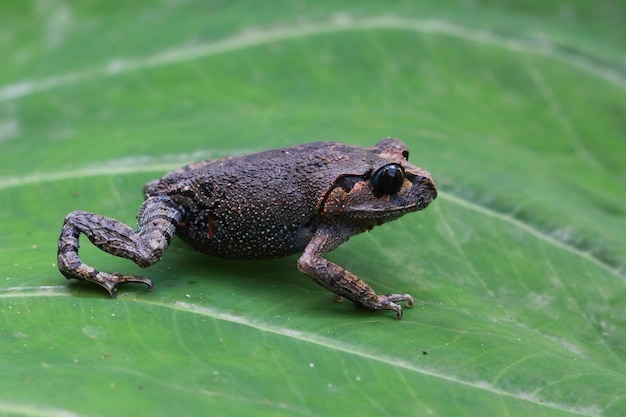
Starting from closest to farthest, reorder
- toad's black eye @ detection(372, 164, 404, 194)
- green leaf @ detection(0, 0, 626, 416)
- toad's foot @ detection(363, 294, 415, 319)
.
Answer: green leaf @ detection(0, 0, 626, 416) < toad's foot @ detection(363, 294, 415, 319) < toad's black eye @ detection(372, 164, 404, 194)

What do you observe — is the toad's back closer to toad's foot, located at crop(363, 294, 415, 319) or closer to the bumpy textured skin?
the bumpy textured skin

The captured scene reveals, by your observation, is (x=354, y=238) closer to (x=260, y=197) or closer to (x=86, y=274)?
(x=260, y=197)

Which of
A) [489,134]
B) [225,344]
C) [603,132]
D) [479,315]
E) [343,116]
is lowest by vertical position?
[225,344]

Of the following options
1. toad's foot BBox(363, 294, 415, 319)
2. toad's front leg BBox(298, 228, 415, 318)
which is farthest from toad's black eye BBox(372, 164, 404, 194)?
toad's foot BBox(363, 294, 415, 319)

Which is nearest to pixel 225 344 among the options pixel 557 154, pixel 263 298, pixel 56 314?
pixel 263 298

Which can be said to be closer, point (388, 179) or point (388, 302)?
point (388, 302)

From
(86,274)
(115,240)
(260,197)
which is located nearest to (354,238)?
(260,197)

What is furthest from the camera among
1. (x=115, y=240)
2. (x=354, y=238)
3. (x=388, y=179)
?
(x=354, y=238)

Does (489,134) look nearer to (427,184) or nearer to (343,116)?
(343,116)
